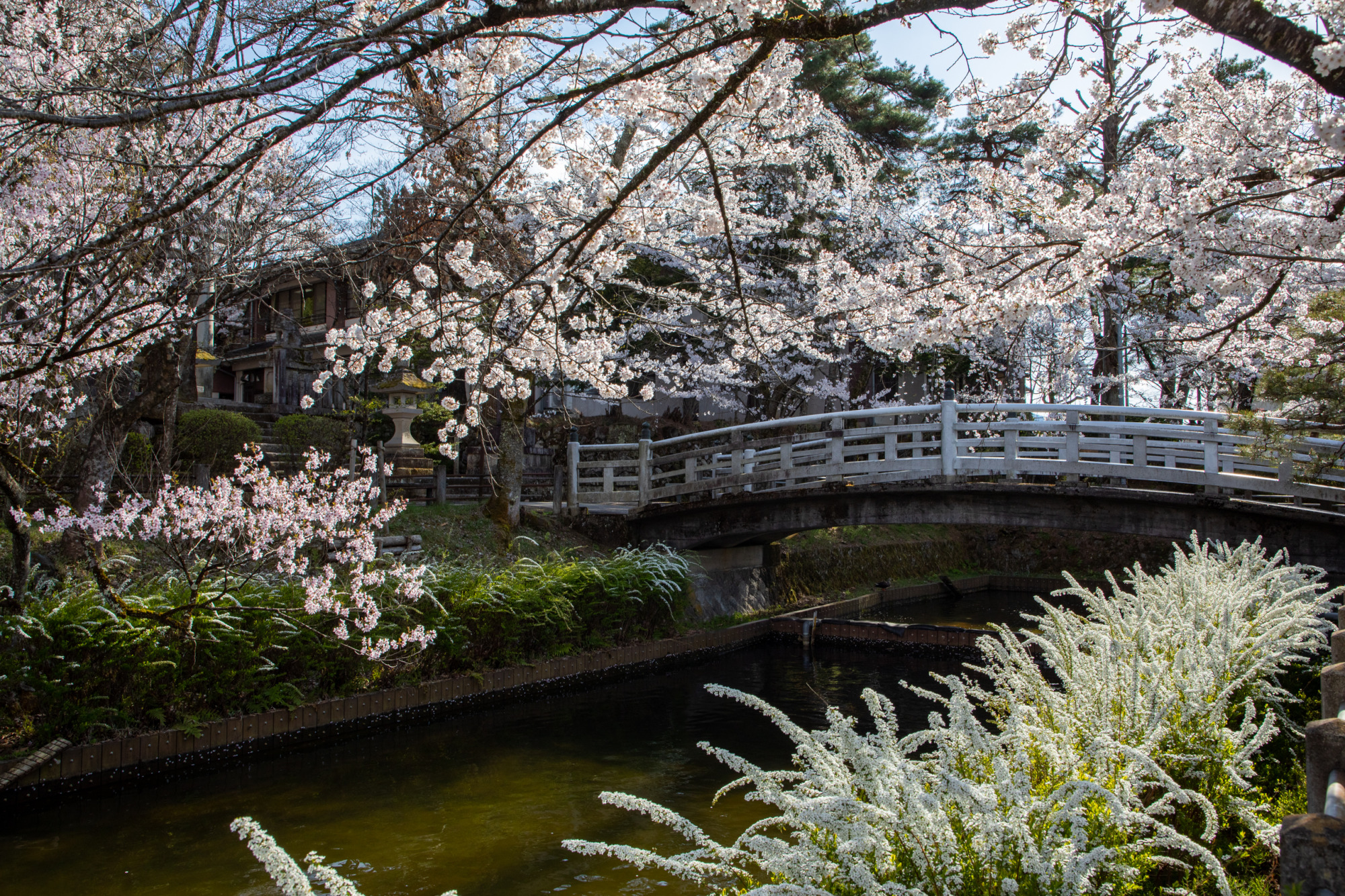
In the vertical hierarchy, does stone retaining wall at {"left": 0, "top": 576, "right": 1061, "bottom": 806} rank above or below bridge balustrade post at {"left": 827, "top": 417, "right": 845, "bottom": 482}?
below

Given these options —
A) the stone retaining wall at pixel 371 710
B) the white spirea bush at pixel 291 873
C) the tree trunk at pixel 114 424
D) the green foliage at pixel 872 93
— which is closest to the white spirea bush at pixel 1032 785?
the white spirea bush at pixel 291 873

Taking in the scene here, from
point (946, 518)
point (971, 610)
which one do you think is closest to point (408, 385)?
point (946, 518)

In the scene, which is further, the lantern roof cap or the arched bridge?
the lantern roof cap

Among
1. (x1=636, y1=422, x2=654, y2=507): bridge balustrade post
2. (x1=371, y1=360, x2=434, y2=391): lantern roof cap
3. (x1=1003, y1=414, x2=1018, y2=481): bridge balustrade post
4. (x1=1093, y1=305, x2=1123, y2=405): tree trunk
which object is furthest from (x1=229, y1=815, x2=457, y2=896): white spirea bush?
(x1=1093, y1=305, x2=1123, y2=405): tree trunk

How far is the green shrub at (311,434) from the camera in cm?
1439

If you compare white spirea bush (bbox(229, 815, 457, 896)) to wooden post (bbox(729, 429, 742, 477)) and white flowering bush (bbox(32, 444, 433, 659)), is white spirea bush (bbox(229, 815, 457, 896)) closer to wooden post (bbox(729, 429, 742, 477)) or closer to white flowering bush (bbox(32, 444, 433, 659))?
white flowering bush (bbox(32, 444, 433, 659))

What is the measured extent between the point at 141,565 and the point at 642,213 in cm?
660

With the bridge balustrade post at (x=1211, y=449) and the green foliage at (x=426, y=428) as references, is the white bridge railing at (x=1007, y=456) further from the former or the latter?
the green foliage at (x=426, y=428)

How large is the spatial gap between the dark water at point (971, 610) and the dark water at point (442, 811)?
6644 millimetres

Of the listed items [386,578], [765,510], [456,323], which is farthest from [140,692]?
[765,510]

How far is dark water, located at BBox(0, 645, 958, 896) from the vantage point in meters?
5.36

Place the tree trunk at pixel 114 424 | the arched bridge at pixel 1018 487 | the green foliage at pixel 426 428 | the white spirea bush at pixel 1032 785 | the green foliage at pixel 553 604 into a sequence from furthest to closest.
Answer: the green foliage at pixel 426 428 < the arched bridge at pixel 1018 487 < the tree trunk at pixel 114 424 < the green foliage at pixel 553 604 < the white spirea bush at pixel 1032 785

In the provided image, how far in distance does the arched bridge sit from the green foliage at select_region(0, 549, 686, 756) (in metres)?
3.57

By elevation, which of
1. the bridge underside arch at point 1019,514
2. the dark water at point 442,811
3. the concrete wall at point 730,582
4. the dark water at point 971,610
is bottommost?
the dark water at point 971,610
